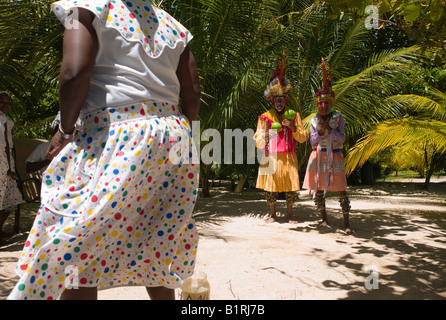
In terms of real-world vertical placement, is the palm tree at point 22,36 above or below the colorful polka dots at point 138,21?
above

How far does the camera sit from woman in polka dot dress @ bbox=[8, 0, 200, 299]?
4.87ft

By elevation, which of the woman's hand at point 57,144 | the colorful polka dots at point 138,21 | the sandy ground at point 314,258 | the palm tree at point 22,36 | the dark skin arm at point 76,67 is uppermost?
the palm tree at point 22,36

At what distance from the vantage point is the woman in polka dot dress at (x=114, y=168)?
1.48 meters

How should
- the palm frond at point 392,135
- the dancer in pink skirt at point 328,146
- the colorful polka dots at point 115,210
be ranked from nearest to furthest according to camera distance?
1. the colorful polka dots at point 115,210
2. the dancer in pink skirt at point 328,146
3. the palm frond at point 392,135

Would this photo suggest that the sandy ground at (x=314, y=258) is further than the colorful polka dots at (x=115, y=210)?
Yes

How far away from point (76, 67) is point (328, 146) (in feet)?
13.2

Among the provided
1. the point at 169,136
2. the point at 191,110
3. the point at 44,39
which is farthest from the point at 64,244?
the point at 44,39

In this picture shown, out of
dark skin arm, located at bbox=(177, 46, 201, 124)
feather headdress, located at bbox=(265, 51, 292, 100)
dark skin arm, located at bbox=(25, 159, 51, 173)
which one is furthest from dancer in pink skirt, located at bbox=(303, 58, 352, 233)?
dark skin arm, located at bbox=(25, 159, 51, 173)

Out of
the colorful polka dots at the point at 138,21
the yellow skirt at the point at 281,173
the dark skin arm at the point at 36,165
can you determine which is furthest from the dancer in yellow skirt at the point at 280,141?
the colorful polka dots at the point at 138,21

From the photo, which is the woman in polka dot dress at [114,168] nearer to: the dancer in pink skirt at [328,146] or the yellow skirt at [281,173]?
the dancer in pink skirt at [328,146]

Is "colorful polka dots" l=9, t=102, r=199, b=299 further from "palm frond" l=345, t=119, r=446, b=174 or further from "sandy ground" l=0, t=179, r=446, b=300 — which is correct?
"palm frond" l=345, t=119, r=446, b=174

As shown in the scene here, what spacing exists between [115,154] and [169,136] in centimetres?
24

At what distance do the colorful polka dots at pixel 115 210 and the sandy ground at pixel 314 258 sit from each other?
1.11 meters
